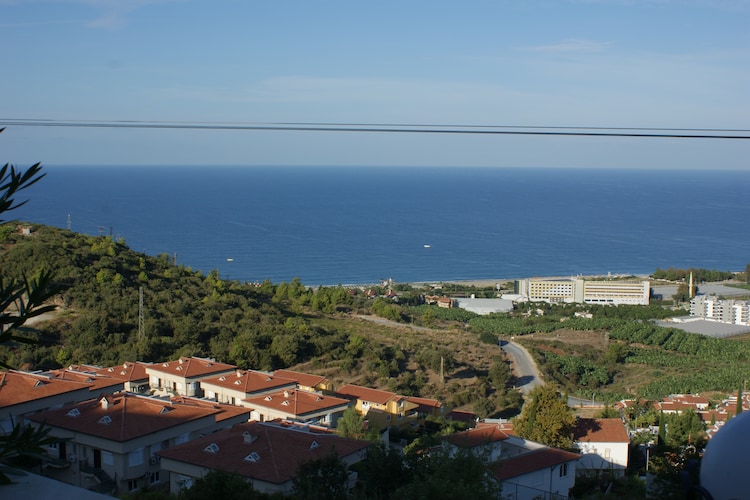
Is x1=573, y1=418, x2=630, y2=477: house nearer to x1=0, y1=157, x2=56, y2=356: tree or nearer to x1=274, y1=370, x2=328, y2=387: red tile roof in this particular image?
x1=274, y1=370, x2=328, y2=387: red tile roof

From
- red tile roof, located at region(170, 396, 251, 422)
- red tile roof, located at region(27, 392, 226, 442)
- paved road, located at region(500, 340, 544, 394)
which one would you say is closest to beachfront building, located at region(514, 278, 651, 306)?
paved road, located at region(500, 340, 544, 394)

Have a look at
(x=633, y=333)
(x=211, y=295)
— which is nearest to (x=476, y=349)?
(x=211, y=295)

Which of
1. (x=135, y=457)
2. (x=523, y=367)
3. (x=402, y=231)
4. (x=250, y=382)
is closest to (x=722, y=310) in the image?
(x=523, y=367)

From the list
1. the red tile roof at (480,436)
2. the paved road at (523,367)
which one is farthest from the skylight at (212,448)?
the paved road at (523,367)

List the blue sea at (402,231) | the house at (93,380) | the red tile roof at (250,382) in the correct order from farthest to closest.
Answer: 1. the blue sea at (402,231)
2. the red tile roof at (250,382)
3. the house at (93,380)

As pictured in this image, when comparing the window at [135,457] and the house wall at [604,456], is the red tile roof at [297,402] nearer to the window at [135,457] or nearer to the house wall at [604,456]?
the window at [135,457]

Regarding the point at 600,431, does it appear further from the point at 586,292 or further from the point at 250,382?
the point at 586,292
